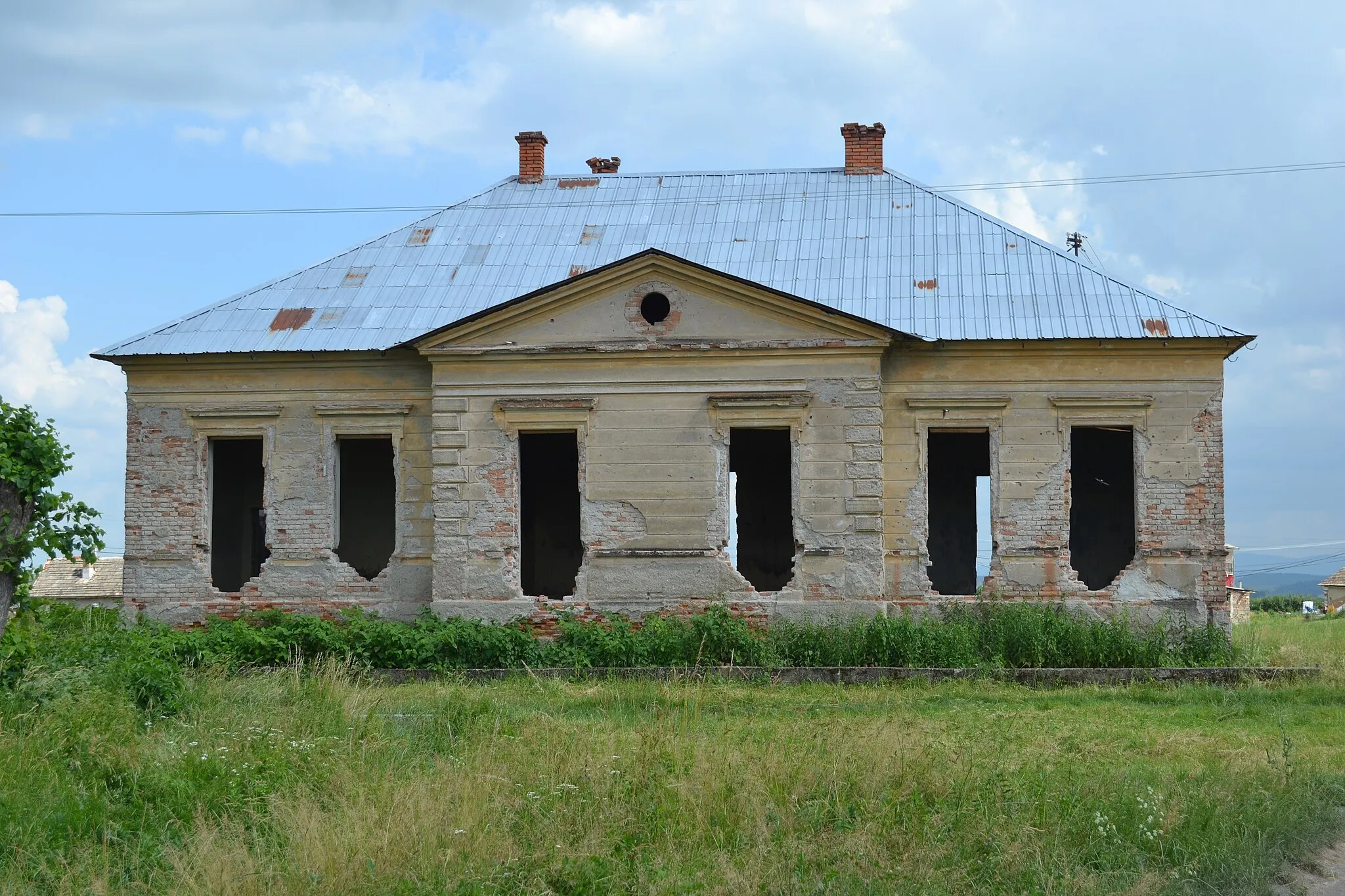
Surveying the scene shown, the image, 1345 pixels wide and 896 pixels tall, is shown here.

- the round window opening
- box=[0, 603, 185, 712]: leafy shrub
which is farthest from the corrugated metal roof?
box=[0, 603, 185, 712]: leafy shrub

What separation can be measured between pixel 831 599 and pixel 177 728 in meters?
8.55

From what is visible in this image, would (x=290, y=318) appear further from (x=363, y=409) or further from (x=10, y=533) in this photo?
(x=10, y=533)

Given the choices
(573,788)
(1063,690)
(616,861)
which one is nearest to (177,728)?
(573,788)

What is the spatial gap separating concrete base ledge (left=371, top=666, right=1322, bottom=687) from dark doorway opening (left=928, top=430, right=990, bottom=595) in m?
6.76

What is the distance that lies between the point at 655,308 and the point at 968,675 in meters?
5.91

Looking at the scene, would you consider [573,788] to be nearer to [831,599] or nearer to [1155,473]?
[831,599]

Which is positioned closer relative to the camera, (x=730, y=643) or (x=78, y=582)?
(x=730, y=643)

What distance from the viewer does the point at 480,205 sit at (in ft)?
67.2

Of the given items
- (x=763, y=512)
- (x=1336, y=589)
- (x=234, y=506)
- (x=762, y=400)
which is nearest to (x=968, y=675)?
(x=762, y=400)

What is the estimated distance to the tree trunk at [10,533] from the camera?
878 cm

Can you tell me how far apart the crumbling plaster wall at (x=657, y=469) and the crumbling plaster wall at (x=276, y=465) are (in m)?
0.81

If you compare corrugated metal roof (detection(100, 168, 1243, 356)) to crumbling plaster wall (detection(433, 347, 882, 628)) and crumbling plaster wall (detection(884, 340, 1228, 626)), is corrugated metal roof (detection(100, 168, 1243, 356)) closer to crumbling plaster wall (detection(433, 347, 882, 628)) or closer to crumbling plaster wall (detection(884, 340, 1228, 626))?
crumbling plaster wall (detection(884, 340, 1228, 626))

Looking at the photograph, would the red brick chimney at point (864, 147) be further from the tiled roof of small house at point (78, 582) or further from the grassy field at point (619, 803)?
the tiled roof of small house at point (78, 582)

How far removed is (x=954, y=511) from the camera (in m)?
21.4
